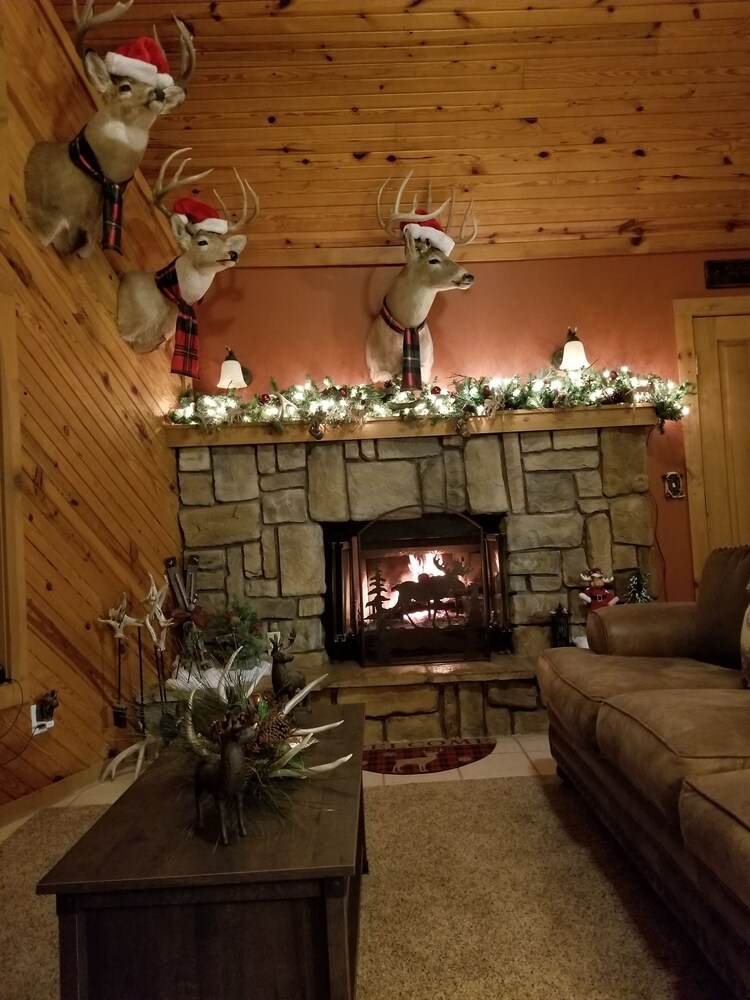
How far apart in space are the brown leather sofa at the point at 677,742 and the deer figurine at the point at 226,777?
87 centimetres

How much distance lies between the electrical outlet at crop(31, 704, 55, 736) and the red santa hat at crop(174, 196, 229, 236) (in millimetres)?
2218

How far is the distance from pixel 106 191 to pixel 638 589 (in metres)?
3.16

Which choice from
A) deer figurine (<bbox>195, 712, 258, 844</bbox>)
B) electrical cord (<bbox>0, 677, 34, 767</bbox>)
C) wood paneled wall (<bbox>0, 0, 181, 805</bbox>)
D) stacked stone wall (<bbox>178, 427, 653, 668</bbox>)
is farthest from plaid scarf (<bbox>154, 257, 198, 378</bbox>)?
deer figurine (<bbox>195, 712, 258, 844</bbox>)

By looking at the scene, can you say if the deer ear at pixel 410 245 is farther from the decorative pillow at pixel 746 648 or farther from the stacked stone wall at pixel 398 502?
the decorative pillow at pixel 746 648

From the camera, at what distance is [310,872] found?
1.16m

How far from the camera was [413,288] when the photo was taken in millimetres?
3613

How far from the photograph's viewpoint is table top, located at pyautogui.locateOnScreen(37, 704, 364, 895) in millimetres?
1160

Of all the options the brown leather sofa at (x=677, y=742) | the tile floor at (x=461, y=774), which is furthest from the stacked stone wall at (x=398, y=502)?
the brown leather sofa at (x=677, y=742)

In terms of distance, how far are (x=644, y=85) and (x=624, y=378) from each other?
4.77 ft

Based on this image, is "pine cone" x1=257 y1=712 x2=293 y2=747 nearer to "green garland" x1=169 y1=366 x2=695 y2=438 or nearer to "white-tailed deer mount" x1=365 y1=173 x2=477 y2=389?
"green garland" x1=169 y1=366 x2=695 y2=438

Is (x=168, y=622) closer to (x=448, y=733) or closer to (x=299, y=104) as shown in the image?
(x=448, y=733)

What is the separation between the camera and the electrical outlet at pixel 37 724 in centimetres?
254

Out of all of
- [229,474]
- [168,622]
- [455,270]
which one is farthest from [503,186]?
[168,622]

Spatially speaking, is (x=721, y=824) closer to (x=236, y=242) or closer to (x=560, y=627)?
(x=560, y=627)
